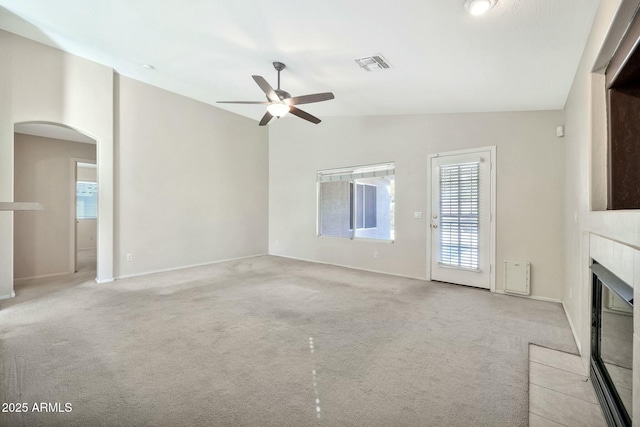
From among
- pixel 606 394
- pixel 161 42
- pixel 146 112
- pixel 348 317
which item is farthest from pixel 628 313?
pixel 146 112

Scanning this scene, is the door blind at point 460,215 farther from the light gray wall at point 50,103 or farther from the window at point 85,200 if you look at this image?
the window at point 85,200

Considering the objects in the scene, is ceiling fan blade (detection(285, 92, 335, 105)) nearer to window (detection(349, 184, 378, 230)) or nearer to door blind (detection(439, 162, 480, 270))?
door blind (detection(439, 162, 480, 270))

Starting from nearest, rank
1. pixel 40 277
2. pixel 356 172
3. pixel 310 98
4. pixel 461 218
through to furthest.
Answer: pixel 310 98
pixel 461 218
pixel 40 277
pixel 356 172

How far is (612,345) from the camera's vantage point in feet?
5.44

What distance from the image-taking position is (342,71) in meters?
3.43

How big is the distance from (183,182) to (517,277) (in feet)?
18.9

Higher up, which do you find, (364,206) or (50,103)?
(50,103)

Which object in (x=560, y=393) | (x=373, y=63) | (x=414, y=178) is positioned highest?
(x=373, y=63)

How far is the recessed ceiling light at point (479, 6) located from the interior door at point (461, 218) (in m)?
2.59

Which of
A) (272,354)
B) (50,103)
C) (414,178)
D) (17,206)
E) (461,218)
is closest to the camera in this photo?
(17,206)

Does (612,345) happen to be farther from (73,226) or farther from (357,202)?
(73,226)

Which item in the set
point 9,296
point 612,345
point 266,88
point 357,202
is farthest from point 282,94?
point 9,296

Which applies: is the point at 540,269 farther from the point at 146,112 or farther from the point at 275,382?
the point at 146,112

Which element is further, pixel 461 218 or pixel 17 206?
pixel 461 218
